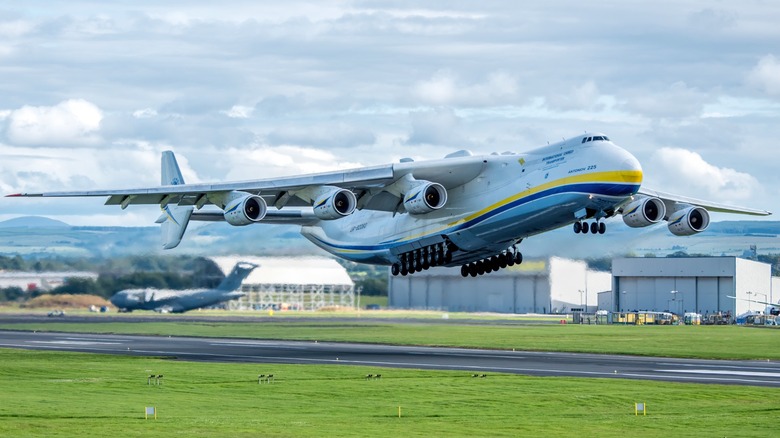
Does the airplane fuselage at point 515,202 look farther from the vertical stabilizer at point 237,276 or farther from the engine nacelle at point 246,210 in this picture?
the vertical stabilizer at point 237,276

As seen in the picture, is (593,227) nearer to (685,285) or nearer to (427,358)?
(427,358)

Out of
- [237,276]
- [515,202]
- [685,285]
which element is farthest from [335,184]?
[685,285]

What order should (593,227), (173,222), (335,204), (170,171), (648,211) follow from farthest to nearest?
(170,171), (173,222), (648,211), (335,204), (593,227)

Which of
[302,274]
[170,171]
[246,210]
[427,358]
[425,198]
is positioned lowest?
[427,358]

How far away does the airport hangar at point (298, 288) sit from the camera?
3164 inches

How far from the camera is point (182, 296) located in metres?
70.8

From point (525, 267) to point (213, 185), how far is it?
31.9m

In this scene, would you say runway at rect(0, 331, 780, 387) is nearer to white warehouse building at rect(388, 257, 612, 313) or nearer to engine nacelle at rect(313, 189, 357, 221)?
engine nacelle at rect(313, 189, 357, 221)

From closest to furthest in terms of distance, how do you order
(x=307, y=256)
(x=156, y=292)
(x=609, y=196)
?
1. (x=609, y=196)
2. (x=307, y=256)
3. (x=156, y=292)

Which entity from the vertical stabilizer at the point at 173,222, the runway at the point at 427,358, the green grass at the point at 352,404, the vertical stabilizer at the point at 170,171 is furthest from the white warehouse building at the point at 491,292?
the green grass at the point at 352,404

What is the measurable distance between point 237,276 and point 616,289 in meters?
28.5

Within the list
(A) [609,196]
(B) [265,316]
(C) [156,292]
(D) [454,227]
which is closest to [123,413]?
(A) [609,196]

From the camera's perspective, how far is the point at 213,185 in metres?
41.3

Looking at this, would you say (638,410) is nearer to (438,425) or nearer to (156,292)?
(438,425)
